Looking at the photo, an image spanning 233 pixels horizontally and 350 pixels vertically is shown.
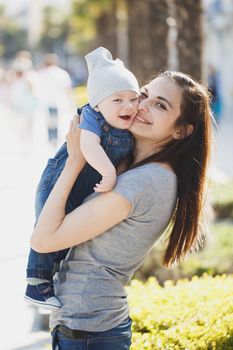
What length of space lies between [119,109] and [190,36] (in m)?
6.58

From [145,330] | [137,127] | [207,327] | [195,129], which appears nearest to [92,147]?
[137,127]

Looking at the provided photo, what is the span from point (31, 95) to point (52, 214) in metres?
13.4

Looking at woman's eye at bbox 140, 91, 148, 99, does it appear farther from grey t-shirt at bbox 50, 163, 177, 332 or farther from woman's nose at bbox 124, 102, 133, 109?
grey t-shirt at bbox 50, 163, 177, 332

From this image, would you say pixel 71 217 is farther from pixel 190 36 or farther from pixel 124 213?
pixel 190 36

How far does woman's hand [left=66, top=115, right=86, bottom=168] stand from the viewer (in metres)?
2.79

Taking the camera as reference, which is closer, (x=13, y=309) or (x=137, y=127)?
(x=137, y=127)

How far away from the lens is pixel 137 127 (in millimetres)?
2850

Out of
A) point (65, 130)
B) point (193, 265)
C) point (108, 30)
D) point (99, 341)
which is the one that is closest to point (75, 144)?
point (99, 341)

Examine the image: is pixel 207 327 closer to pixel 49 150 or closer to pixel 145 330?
pixel 145 330

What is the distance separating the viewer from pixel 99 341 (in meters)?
2.77

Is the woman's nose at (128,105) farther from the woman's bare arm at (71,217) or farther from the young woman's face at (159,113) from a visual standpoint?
the woman's bare arm at (71,217)

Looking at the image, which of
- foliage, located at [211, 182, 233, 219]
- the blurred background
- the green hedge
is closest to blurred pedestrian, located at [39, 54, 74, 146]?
the blurred background

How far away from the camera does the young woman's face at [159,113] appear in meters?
2.86

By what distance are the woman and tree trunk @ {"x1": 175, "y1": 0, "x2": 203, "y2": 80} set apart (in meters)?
6.20
